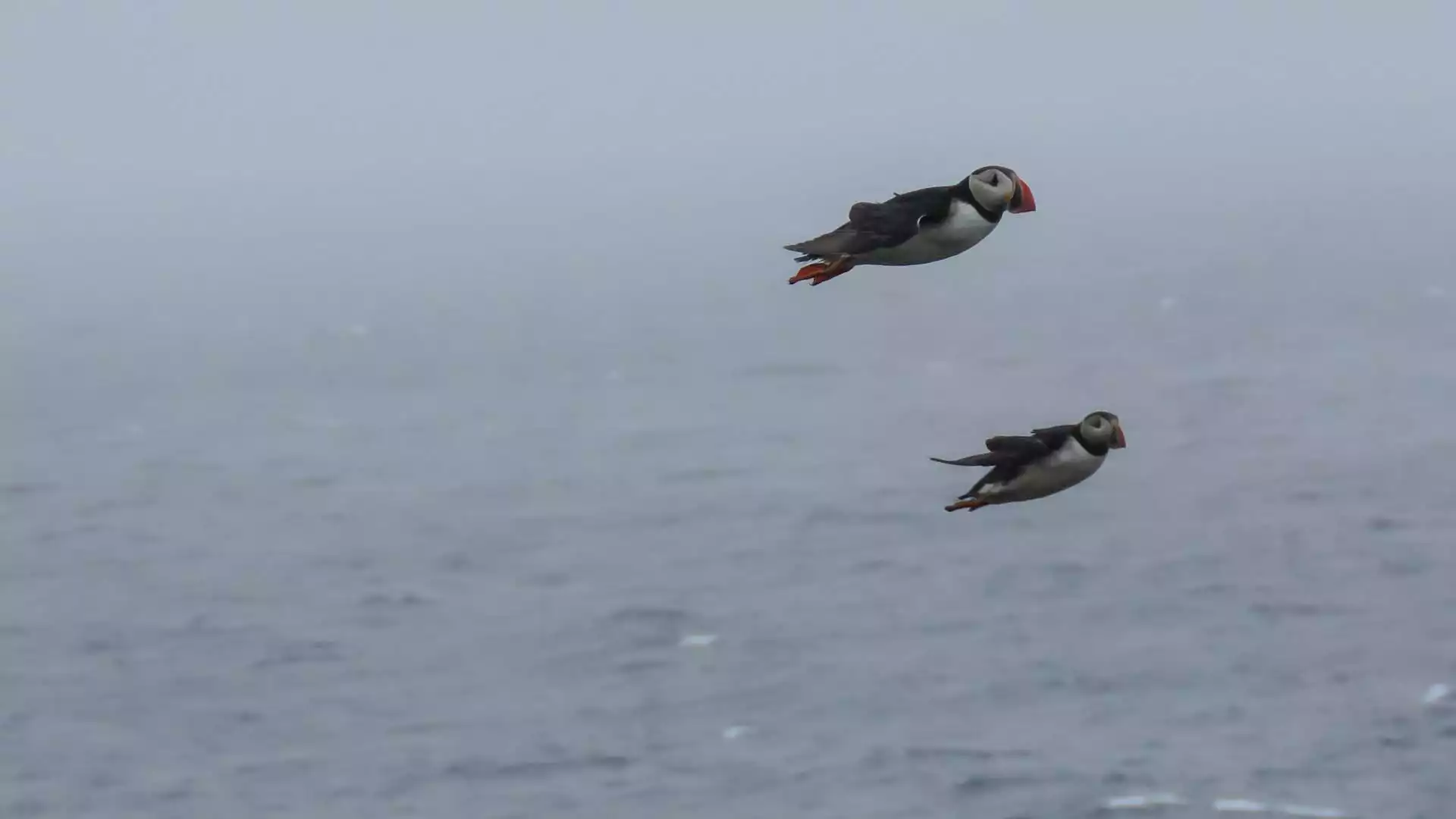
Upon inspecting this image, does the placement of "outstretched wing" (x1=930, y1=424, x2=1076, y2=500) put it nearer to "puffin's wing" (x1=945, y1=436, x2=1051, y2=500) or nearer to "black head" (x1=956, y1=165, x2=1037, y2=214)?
"puffin's wing" (x1=945, y1=436, x2=1051, y2=500)

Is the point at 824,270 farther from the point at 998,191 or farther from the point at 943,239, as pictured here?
the point at 998,191

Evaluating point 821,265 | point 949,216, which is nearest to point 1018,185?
point 949,216

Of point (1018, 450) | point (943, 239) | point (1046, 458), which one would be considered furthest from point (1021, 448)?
point (943, 239)

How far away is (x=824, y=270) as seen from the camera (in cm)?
1552

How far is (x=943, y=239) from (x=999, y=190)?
536 mm

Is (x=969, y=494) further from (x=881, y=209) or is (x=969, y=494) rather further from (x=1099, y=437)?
(x=881, y=209)

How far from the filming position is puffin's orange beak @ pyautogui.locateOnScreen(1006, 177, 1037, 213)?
15.6m

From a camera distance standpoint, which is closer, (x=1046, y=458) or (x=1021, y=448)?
(x=1046, y=458)

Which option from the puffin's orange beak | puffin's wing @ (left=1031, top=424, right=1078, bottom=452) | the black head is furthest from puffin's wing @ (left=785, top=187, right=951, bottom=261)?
puffin's wing @ (left=1031, top=424, right=1078, bottom=452)

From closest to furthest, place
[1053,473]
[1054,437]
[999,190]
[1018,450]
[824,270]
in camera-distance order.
A: [824,270] < [999,190] < [1053,473] < [1018,450] < [1054,437]

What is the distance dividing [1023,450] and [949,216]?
181cm

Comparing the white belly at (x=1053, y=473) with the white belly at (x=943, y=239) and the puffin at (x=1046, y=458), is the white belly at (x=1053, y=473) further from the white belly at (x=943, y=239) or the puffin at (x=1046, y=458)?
the white belly at (x=943, y=239)

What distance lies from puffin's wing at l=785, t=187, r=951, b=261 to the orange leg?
100mm

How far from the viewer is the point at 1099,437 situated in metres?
15.8
